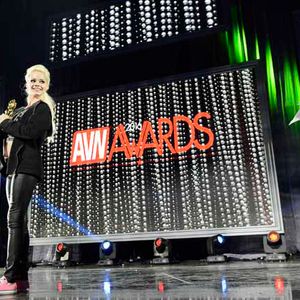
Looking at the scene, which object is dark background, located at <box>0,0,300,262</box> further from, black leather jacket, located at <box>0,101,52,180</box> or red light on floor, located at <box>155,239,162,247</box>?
black leather jacket, located at <box>0,101,52,180</box>

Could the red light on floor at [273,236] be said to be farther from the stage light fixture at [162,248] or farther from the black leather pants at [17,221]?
the black leather pants at [17,221]

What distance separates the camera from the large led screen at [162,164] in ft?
8.02

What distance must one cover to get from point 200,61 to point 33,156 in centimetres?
199

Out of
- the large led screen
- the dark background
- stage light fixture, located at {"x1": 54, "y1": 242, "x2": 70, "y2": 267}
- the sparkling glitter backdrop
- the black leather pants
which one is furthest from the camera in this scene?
the sparkling glitter backdrop

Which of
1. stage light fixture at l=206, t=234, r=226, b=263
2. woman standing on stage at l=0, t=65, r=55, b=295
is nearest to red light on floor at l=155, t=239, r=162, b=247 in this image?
stage light fixture at l=206, t=234, r=226, b=263

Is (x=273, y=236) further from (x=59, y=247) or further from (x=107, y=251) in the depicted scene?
(x=59, y=247)

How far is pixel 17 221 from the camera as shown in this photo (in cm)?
117

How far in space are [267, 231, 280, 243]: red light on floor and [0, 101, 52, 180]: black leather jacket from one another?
5.14ft

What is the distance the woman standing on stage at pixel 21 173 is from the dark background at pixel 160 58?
5.81ft

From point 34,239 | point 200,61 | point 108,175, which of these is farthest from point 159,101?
point 34,239

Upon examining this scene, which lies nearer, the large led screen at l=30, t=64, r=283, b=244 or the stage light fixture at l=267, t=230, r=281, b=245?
the stage light fixture at l=267, t=230, r=281, b=245

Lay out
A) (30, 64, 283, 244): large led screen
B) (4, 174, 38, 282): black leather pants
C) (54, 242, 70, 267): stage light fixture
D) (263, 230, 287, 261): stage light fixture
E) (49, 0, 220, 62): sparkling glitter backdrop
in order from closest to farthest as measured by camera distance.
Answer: (4, 174, 38, 282): black leather pants, (263, 230, 287, 261): stage light fixture, (30, 64, 283, 244): large led screen, (54, 242, 70, 267): stage light fixture, (49, 0, 220, 62): sparkling glitter backdrop

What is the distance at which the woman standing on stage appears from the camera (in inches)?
45.3

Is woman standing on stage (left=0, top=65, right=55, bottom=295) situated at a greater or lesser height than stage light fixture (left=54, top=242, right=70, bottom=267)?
greater
